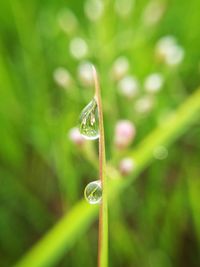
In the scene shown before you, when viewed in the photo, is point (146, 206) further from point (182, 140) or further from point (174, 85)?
point (174, 85)

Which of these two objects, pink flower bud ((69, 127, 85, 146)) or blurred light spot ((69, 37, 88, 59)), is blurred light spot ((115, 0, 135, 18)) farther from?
pink flower bud ((69, 127, 85, 146))

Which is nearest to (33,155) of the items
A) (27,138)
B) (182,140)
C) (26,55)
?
(27,138)

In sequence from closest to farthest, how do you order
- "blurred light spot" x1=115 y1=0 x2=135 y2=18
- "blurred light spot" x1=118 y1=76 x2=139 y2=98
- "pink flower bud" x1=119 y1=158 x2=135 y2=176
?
"pink flower bud" x1=119 y1=158 x2=135 y2=176 < "blurred light spot" x1=118 y1=76 x2=139 y2=98 < "blurred light spot" x1=115 y1=0 x2=135 y2=18

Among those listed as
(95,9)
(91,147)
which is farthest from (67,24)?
(91,147)

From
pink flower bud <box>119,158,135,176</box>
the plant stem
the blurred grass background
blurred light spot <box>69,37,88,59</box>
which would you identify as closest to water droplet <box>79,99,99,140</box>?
the plant stem

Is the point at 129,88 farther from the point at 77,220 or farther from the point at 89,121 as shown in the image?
the point at 89,121

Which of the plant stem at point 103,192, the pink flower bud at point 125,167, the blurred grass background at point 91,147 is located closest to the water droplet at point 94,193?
the plant stem at point 103,192
